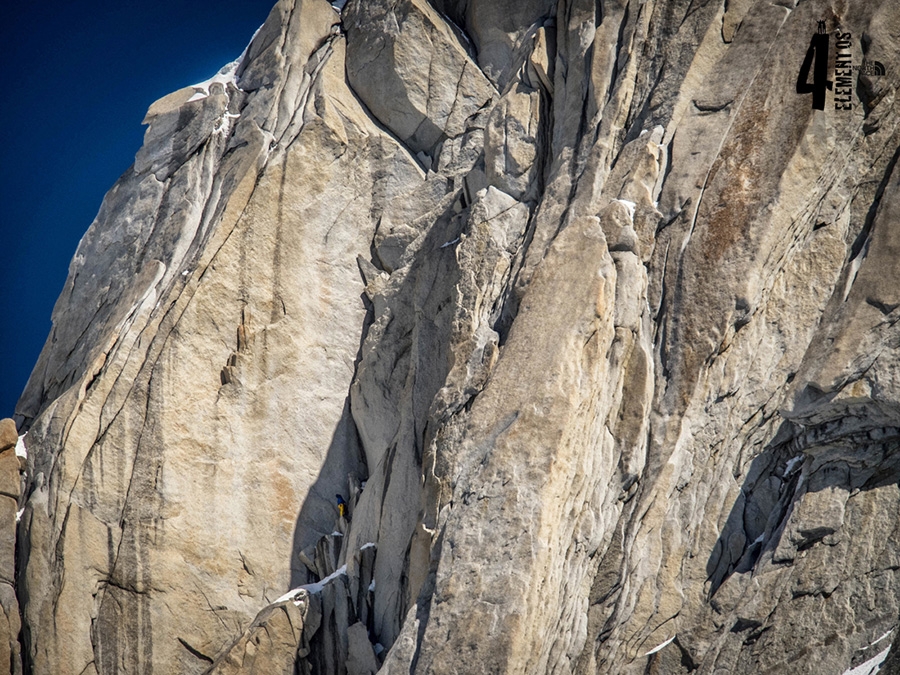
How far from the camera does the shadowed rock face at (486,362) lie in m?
14.8

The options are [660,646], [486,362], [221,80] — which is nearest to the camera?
[660,646]

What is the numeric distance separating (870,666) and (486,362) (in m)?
8.70

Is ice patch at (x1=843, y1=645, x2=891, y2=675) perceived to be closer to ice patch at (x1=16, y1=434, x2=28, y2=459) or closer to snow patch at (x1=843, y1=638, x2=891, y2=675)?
snow patch at (x1=843, y1=638, x2=891, y2=675)

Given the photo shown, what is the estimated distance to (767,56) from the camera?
1717 centimetres

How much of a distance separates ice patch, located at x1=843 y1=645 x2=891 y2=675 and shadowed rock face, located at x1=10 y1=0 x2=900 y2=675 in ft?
0.53

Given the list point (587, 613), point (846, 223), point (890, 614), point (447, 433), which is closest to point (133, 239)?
point (447, 433)

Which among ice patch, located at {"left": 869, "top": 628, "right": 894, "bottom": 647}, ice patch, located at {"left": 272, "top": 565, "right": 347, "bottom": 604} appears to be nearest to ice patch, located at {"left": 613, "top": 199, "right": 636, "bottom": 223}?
ice patch, located at {"left": 869, "top": 628, "right": 894, "bottom": 647}

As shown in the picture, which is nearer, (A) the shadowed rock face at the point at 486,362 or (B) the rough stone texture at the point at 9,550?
(A) the shadowed rock face at the point at 486,362

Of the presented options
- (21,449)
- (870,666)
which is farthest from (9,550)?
(870,666)

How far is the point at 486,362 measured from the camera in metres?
16.5

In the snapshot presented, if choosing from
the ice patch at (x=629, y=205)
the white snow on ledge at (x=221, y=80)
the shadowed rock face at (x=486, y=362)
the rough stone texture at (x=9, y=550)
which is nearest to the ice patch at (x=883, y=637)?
the shadowed rock face at (x=486, y=362)

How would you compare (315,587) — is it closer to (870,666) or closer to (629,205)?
(629,205)

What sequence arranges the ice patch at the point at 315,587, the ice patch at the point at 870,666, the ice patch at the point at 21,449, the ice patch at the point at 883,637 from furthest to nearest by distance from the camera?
the ice patch at the point at 21,449, the ice patch at the point at 315,587, the ice patch at the point at 883,637, the ice patch at the point at 870,666

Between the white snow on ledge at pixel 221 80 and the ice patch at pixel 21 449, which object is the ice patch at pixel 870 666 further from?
the white snow on ledge at pixel 221 80
